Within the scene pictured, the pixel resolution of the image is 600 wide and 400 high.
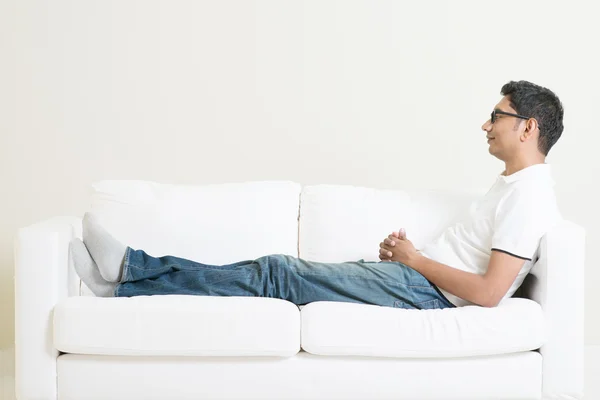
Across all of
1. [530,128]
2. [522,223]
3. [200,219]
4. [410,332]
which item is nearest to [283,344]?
[410,332]

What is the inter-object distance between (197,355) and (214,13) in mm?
1946

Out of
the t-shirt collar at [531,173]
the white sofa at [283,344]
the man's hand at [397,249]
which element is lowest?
the white sofa at [283,344]

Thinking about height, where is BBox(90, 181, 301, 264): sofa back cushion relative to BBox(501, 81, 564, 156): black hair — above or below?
below

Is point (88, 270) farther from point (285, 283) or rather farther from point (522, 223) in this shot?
point (522, 223)

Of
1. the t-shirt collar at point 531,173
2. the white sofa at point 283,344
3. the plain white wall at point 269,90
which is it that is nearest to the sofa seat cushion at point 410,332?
the white sofa at point 283,344

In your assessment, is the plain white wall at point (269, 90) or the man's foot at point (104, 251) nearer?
the man's foot at point (104, 251)

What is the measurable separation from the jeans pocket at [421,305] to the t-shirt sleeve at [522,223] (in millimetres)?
277

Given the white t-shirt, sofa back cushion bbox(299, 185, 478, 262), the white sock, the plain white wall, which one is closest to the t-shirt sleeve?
the white t-shirt

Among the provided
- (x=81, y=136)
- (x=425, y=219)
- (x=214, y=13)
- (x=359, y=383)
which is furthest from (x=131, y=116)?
(x=359, y=383)

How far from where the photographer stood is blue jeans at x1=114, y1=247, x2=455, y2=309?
2781 mm

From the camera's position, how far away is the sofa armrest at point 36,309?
2.61 metres

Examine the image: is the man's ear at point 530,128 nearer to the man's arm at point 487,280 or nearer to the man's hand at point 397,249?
the man's arm at point 487,280

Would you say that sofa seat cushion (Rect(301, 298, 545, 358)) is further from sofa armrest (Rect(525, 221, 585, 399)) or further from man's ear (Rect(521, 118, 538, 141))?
man's ear (Rect(521, 118, 538, 141))

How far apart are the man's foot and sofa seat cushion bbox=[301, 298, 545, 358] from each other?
26.1 inches
